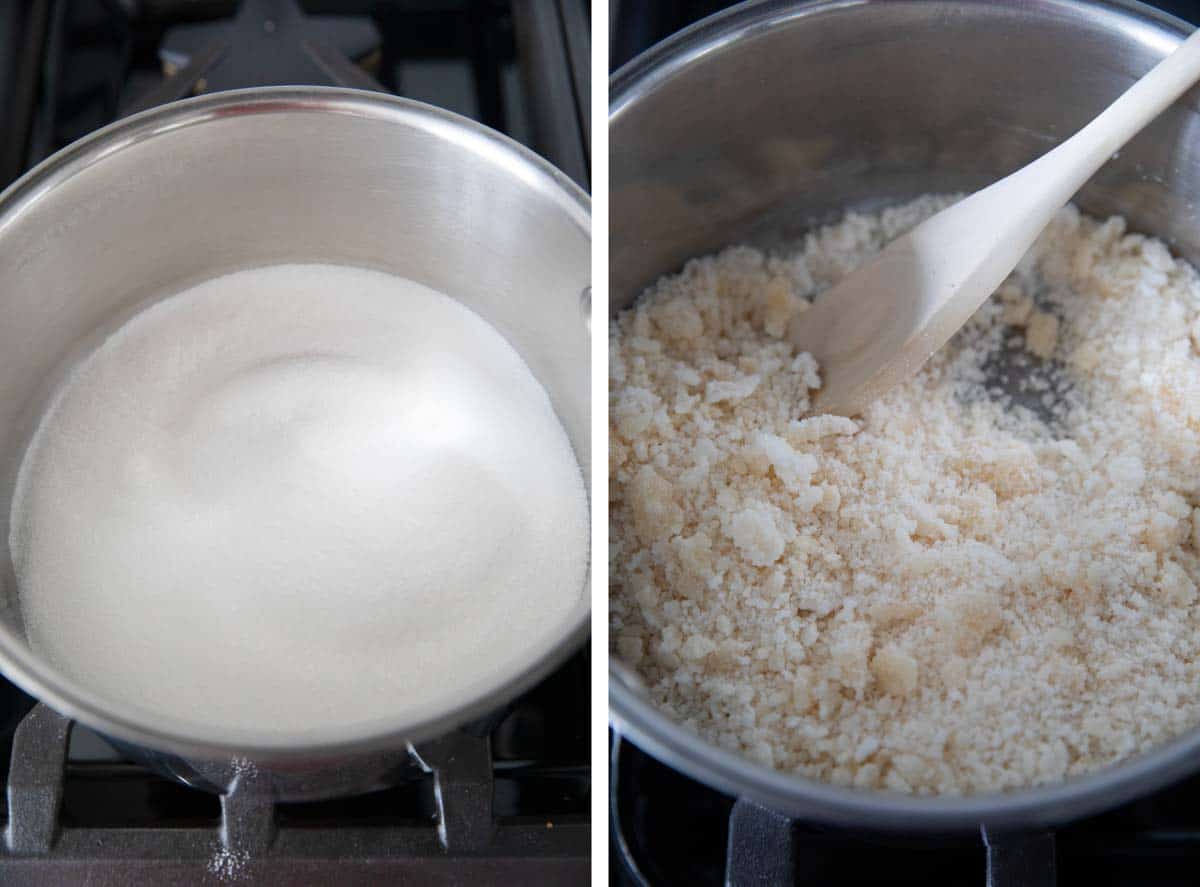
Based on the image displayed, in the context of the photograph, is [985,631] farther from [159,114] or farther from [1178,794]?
[159,114]

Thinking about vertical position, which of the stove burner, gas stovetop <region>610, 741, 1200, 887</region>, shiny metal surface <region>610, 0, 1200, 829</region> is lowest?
gas stovetop <region>610, 741, 1200, 887</region>

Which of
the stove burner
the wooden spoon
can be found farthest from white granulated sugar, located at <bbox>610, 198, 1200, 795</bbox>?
the stove burner

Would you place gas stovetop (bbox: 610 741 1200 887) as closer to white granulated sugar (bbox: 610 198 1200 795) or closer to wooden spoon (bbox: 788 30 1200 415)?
white granulated sugar (bbox: 610 198 1200 795)

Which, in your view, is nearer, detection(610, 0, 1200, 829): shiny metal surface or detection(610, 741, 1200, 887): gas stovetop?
detection(610, 741, 1200, 887): gas stovetop

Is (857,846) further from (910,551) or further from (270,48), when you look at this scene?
(270,48)

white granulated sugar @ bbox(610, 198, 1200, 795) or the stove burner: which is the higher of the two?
the stove burner

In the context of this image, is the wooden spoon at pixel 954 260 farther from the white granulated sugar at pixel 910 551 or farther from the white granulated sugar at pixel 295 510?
the white granulated sugar at pixel 295 510

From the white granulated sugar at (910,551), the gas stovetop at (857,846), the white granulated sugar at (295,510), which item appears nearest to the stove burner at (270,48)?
the white granulated sugar at (295,510)
